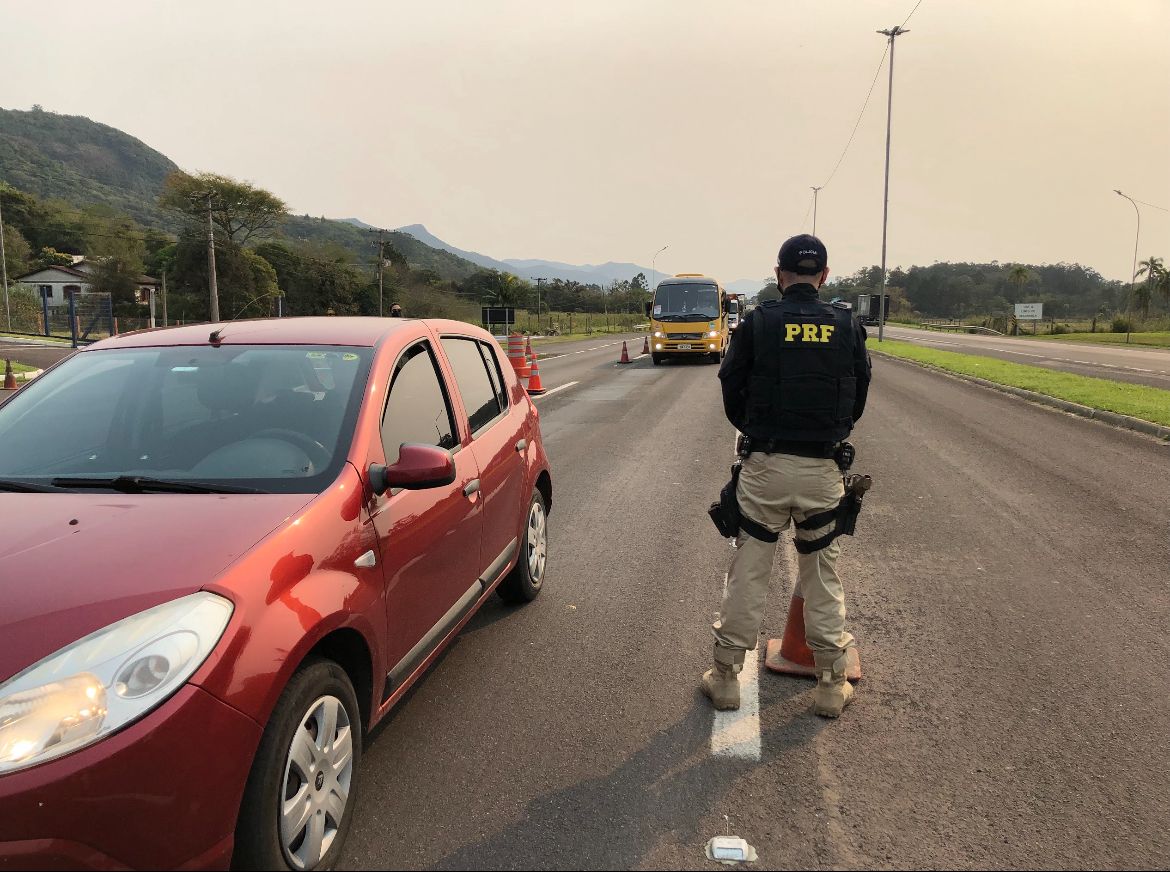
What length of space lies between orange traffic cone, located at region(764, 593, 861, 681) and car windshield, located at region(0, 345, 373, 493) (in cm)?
228

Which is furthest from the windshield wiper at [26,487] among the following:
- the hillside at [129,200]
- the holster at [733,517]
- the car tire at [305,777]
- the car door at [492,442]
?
the hillside at [129,200]

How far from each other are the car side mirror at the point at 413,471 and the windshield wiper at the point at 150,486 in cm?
38

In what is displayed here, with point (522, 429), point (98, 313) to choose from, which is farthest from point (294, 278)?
point (522, 429)

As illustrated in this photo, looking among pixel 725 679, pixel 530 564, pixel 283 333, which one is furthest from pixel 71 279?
pixel 725 679

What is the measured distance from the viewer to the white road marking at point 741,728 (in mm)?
3100

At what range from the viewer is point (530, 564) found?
4684 millimetres

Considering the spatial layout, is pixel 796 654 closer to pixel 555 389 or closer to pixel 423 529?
pixel 423 529

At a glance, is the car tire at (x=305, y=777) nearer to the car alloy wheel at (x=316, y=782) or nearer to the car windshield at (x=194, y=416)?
the car alloy wheel at (x=316, y=782)

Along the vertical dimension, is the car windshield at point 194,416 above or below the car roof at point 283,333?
below

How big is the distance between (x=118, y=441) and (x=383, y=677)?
1432 mm

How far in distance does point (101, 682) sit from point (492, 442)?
2.40 metres

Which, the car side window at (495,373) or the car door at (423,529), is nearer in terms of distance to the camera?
the car door at (423,529)

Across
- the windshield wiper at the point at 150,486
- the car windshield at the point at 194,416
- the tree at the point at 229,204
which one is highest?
the tree at the point at 229,204

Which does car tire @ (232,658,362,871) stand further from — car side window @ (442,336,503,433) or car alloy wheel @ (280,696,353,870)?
car side window @ (442,336,503,433)
